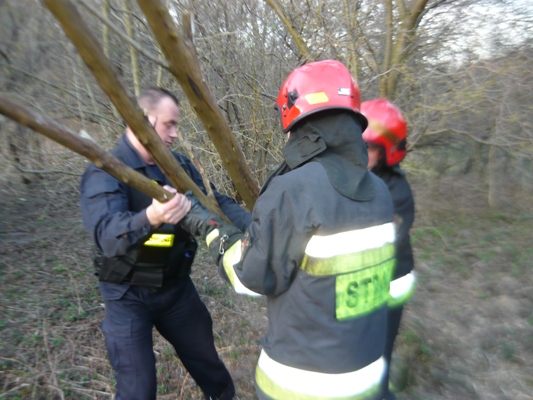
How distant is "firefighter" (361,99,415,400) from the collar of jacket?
3.26 feet

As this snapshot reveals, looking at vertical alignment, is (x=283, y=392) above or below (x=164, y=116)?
below

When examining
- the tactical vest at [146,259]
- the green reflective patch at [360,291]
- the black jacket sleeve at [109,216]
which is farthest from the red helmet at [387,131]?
the black jacket sleeve at [109,216]

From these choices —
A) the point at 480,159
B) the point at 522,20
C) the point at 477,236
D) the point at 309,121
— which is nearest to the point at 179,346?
the point at 309,121

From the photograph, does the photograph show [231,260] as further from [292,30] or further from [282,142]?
[282,142]

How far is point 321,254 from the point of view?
1457 millimetres

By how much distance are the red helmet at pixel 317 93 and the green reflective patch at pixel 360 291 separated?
0.67 metres

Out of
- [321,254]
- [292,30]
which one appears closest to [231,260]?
[321,254]

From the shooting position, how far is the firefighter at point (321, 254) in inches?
57.3

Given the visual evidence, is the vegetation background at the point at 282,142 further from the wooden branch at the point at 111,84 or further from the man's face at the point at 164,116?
the wooden branch at the point at 111,84

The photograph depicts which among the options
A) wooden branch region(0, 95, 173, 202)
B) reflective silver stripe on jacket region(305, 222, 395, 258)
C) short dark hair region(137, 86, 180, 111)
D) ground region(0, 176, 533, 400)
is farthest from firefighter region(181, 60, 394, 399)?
ground region(0, 176, 533, 400)

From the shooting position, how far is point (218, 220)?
77.2 inches

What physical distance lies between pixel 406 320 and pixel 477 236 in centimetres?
326

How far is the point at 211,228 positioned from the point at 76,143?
2.44ft

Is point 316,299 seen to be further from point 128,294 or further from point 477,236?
point 477,236
